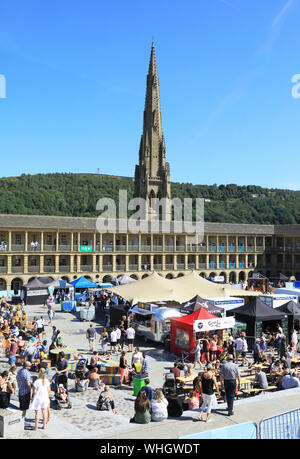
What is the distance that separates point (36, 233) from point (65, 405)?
125 ft

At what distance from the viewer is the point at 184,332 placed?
18391 mm

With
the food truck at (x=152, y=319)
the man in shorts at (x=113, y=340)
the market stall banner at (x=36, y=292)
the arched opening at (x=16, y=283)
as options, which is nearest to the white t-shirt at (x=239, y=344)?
the food truck at (x=152, y=319)

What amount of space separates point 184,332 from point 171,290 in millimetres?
6592

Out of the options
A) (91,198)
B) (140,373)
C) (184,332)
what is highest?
(91,198)

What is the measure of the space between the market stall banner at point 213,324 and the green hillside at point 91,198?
61.0 meters

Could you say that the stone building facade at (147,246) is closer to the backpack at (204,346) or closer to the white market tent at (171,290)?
the white market tent at (171,290)

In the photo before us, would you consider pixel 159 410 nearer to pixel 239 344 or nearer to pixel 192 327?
pixel 192 327

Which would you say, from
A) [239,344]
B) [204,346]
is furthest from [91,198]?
[239,344]

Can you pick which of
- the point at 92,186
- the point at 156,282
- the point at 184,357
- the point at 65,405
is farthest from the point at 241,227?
the point at 92,186

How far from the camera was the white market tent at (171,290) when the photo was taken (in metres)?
24.2

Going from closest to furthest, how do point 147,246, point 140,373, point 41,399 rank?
point 41,399, point 140,373, point 147,246

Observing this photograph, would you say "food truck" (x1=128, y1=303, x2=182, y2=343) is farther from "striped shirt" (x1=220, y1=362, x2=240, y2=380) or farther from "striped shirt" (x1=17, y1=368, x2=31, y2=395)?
"striped shirt" (x1=17, y1=368, x2=31, y2=395)

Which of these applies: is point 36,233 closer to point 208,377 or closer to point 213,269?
point 213,269
